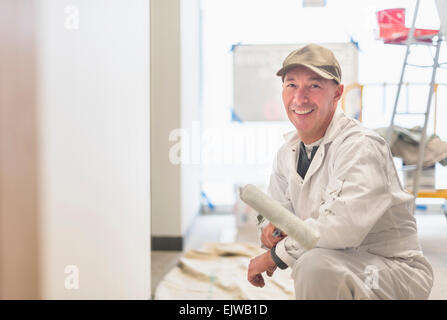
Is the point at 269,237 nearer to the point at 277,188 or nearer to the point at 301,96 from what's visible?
the point at 277,188

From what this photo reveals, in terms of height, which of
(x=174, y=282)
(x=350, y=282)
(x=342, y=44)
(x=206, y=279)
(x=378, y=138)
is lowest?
(x=174, y=282)

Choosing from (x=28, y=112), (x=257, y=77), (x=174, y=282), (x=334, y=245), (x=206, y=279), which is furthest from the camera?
(x=174, y=282)

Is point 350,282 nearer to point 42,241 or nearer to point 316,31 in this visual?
point 316,31

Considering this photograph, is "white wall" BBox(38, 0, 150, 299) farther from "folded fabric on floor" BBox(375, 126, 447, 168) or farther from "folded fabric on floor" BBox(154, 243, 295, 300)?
"folded fabric on floor" BBox(375, 126, 447, 168)

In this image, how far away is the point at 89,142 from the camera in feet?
4.20

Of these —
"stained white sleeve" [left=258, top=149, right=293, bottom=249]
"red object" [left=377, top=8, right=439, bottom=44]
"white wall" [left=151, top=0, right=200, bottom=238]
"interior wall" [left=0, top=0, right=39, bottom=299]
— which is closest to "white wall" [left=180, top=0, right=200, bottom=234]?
"white wall" [left=151, top=0, right=200, bottom=238]

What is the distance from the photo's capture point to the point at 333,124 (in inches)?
22.0

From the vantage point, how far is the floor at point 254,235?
60 centimetres

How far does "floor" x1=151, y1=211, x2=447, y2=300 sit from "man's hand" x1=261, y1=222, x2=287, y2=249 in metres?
0.05

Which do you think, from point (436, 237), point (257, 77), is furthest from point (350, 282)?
point (257, 77)

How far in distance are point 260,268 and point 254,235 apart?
0.16 feet

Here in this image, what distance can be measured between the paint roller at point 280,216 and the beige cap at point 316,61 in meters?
0.16

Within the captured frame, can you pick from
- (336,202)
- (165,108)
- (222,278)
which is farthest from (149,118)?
(336,202)

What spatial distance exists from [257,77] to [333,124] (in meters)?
0.16
